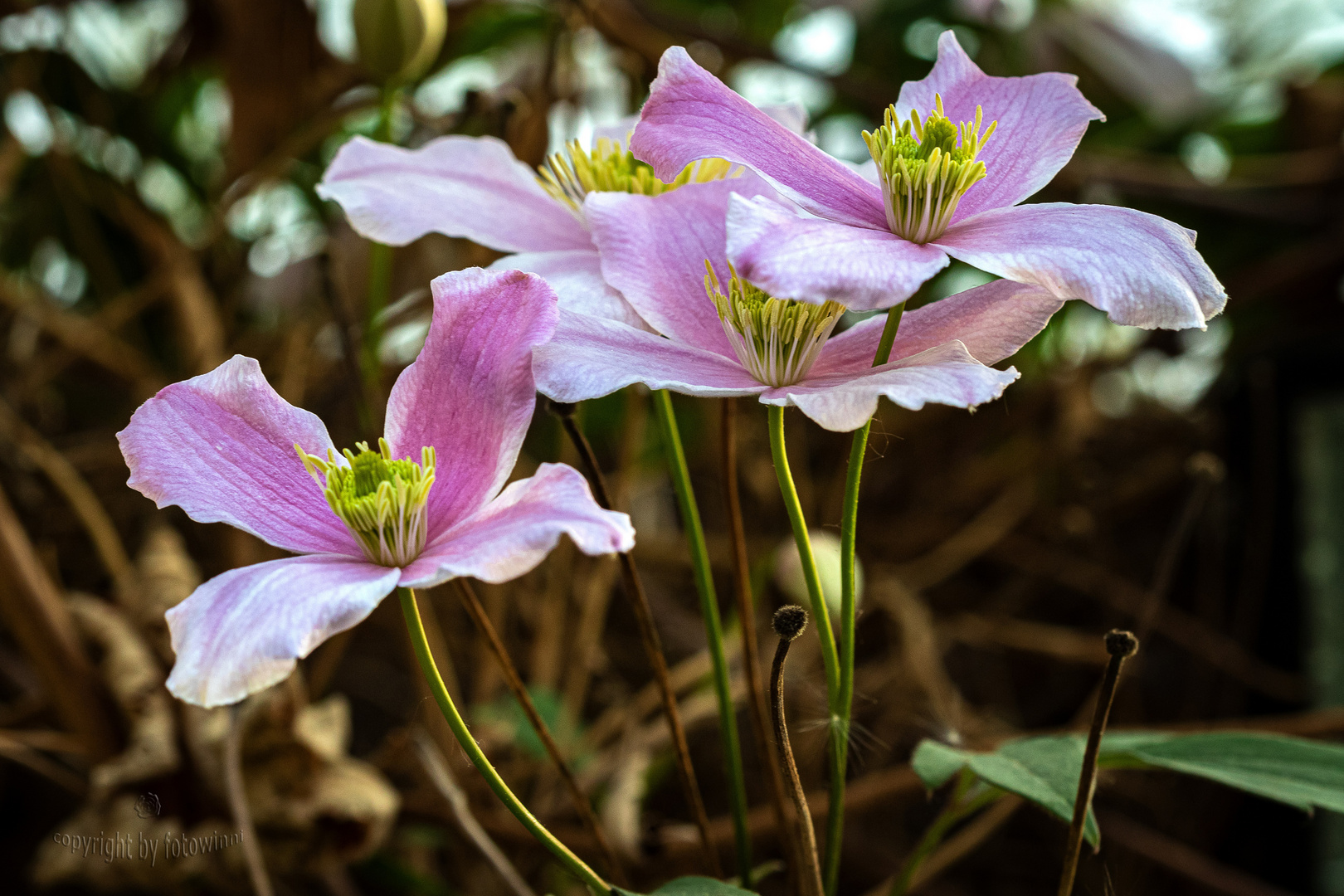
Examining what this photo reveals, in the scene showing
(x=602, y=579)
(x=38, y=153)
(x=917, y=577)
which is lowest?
(x=917, y=577)

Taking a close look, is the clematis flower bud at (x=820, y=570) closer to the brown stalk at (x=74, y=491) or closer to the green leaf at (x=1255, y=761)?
the green leaf at (x=1255, y=761)

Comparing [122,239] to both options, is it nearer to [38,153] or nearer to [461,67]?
[38,153]

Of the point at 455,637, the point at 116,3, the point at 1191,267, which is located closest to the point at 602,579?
the point at 455,637

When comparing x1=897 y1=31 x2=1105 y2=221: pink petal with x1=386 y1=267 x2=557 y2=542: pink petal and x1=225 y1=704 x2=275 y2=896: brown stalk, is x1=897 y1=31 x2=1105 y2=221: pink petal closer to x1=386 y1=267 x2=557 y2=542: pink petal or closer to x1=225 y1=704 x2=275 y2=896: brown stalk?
x1=386 y1=267 x2=557 y2=542: pink petal

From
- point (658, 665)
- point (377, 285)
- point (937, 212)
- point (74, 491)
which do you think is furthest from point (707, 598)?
point (74, 491)

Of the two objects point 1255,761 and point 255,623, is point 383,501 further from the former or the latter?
Result: point 1255,761

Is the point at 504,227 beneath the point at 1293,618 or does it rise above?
above

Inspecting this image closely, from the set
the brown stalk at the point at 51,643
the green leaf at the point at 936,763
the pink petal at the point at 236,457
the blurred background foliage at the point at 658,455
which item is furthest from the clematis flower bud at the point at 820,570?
the brown stalk at the point at 51,643
